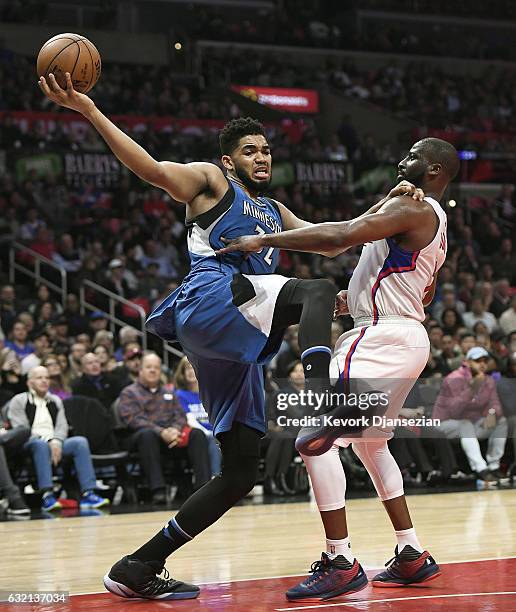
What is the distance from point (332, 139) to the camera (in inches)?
845

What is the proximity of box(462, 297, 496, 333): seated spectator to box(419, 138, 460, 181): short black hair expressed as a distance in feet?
31.8

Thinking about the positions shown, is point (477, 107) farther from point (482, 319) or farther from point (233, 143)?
point (233, 143)

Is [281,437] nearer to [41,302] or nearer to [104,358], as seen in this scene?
[104,358]

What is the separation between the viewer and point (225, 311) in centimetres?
480

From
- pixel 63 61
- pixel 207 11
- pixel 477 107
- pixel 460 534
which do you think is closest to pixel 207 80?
pixel 207 11

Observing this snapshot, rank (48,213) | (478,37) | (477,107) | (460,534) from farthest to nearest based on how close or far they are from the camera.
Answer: (478,37) < (477,107) < (48,213) < (460,534)

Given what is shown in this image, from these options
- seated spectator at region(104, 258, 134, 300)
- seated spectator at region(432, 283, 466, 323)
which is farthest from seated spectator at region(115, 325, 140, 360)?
seated spectator at region(432, 283, 466, 323)

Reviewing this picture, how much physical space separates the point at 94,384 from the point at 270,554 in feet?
15.0

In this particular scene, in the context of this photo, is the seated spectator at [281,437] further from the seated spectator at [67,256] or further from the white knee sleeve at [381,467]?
the seated spectator at [67,256]

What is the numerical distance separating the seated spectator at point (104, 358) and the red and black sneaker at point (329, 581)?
6196mm

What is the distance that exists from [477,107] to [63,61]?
22.2 m

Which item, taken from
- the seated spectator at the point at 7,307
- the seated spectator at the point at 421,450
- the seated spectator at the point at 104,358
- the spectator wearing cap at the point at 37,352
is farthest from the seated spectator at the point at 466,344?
the seated spectator at the point at 7,307

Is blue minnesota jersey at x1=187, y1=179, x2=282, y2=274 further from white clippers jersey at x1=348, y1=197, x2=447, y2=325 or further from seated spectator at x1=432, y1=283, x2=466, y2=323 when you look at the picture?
seated spectator at x1=432, y1=283, x2=466, y2=323

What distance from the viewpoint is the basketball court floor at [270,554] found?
16.0 ft
